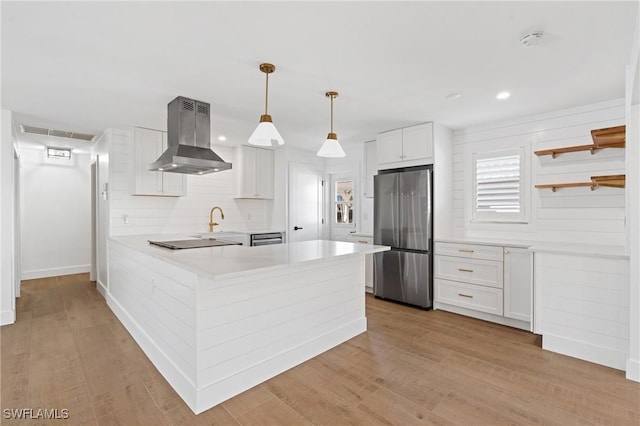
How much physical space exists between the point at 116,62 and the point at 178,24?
84 centimetres

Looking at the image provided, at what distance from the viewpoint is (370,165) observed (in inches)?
200

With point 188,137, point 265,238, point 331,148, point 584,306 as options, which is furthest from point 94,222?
point 584,306

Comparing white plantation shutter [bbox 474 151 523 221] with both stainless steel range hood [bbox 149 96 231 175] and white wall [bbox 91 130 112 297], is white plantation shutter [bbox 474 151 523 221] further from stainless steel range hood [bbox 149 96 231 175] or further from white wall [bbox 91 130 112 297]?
white wall [bbox 91 130 112 297]

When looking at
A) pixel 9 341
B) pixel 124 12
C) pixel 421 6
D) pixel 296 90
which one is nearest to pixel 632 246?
pixel 421 6

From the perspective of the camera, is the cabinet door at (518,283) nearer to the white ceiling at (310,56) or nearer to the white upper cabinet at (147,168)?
the white ceiling at (310,56)

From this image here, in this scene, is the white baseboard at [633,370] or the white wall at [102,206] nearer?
the white baseboard at [633,370]

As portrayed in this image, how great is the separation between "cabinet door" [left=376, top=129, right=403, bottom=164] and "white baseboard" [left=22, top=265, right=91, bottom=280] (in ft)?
20.3

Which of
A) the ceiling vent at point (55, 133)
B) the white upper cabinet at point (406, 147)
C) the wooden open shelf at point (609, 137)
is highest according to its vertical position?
the ceiling vent at point (55, 133)

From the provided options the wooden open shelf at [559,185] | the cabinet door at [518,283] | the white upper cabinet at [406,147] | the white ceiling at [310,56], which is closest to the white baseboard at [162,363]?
the white ceiling at [310,56]

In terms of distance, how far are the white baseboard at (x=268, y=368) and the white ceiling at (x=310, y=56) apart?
2302mm

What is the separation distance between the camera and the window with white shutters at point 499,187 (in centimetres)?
391

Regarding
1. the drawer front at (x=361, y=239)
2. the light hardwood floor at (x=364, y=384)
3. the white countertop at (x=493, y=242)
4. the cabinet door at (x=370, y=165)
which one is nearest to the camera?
the light hardwood floor at (x=364, y=384)

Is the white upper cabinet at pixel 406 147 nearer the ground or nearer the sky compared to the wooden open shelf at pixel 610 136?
nearer the sky

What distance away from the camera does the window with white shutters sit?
3.91 metres
